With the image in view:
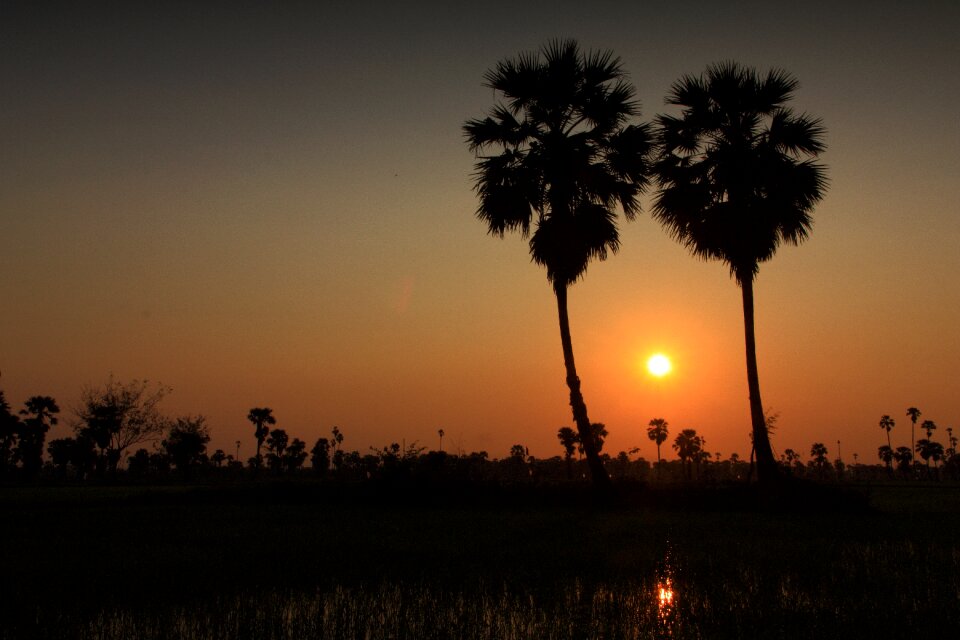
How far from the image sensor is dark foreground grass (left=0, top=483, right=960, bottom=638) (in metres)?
7.96

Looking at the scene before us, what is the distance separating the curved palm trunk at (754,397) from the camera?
30859 millimetres

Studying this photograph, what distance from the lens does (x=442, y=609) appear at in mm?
8859

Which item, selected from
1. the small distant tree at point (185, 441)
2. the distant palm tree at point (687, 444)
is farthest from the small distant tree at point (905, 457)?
the small distant tree at point (185, 441)

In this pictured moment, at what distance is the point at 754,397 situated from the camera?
3222 centimetres

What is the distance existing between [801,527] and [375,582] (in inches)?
574

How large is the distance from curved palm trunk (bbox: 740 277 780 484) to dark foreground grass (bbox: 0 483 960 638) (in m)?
7.28

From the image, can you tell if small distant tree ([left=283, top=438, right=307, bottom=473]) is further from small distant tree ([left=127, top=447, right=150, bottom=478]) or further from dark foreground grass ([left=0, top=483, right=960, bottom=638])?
dark foreground grass ([left=0, top=483, right=960, bottom=638])

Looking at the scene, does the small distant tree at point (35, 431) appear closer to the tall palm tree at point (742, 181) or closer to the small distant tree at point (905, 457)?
the tall palm tree at point (742, 181)

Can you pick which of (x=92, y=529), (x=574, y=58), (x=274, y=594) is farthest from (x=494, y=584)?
(x=574, y=58)

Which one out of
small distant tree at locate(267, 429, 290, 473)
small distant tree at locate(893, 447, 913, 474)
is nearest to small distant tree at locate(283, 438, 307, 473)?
small distant tree at locate(267, 429, 290, 473)

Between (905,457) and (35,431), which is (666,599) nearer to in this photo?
(35,431)

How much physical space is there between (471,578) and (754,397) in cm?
2367

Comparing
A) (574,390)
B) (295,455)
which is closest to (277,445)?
(295,455)

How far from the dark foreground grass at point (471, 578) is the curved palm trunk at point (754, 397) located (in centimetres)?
728
